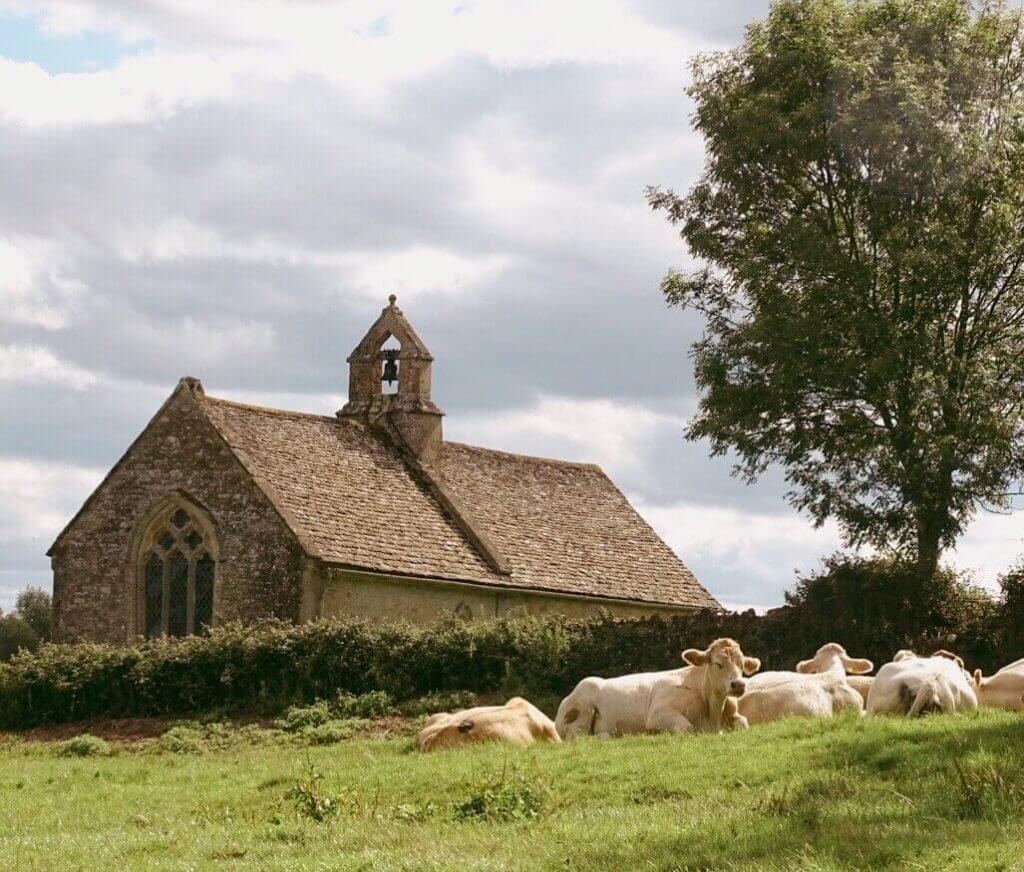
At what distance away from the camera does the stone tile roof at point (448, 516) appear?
43906 millimetres

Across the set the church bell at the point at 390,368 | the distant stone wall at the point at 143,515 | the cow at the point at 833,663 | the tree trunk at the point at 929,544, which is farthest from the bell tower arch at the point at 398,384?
the cow at the point at 833,663

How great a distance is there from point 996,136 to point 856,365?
22.2 feet

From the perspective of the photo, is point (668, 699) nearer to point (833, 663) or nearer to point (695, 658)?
point (695, 658)

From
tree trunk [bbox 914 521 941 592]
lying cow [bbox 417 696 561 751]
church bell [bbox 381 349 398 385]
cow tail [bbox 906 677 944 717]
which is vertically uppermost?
church bell [bbox 381 349 398 385]

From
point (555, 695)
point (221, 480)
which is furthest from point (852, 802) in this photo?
point (221, 480)

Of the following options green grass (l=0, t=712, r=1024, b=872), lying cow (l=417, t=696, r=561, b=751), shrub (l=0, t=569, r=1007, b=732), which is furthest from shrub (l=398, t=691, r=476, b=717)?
green grass (l=0, t=712, r=1024, b=872)

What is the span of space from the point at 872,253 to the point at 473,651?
46.0 feet

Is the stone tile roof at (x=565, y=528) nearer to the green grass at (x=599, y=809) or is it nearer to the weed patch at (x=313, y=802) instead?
the green grass at (x=599, y=809)

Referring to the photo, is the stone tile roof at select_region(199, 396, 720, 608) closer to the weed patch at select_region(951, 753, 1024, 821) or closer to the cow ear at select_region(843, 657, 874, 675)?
the cow ear at select_region(843, 657, 874, 675)

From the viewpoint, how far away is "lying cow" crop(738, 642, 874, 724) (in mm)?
22047

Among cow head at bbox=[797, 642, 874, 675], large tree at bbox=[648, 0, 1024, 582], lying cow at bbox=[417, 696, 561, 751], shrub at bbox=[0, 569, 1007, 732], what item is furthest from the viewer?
large tree at bbox=[648, 0, 1024, 582]

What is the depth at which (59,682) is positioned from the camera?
117 ft

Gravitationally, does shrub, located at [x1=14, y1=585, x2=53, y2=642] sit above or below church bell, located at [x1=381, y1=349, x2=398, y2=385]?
below

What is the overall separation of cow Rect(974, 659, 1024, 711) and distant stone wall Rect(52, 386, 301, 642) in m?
22.2
